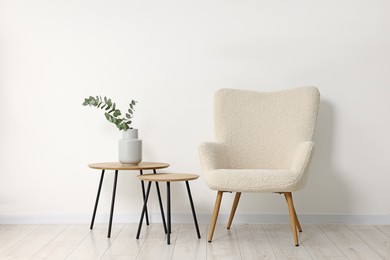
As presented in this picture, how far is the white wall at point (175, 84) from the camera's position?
3.75 metres

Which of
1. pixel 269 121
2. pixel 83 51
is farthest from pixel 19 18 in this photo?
pixel 269 121

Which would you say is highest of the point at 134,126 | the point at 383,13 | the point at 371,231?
the point at 383,13

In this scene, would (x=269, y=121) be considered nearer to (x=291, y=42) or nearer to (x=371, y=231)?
(x=291, y=42)

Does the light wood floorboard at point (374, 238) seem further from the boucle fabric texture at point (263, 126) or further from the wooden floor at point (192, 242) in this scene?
the boucle fabric texture at point (263, 126)

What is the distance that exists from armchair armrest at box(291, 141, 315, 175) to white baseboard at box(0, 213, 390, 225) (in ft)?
2.05

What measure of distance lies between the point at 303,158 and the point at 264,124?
1.66 ft

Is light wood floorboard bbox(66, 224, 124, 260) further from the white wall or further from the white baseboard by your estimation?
the white wall

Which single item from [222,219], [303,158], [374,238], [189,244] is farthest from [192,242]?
[374,238]

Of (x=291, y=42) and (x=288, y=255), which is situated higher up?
(x=291, y=42)

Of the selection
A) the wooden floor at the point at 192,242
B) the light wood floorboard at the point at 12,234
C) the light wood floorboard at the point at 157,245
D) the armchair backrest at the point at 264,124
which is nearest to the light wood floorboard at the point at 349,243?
the wooden floor at the point at 192,242

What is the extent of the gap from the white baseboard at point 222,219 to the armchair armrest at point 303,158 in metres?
0.62

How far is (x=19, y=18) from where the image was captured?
3795 millimetres

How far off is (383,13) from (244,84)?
104 cm

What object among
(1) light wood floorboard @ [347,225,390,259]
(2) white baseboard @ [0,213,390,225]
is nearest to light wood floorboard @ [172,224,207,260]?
(2) white baseboard @ [0,213,390,225]
